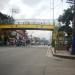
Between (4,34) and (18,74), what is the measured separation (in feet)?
278

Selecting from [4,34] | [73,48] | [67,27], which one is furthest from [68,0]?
[4,34]

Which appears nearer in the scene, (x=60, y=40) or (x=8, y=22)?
(x=60, y=40)

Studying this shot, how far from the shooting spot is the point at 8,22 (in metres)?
70.7

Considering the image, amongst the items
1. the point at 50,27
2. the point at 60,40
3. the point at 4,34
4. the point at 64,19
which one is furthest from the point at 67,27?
the point at 4,34

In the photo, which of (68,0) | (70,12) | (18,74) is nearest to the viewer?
(18,74)

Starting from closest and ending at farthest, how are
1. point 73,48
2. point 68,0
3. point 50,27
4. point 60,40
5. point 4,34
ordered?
point 73,48 < point 68,0 < point 60,40 < point 50,27 < point 4,34

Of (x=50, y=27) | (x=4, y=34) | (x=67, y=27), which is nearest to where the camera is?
(x=67, y=27)

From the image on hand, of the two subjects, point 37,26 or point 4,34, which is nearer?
point 37,26

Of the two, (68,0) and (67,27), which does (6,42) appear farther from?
(68,0)

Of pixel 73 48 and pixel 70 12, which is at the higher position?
pixel 70 12

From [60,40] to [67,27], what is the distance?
12797 mm

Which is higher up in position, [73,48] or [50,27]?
[50,27]

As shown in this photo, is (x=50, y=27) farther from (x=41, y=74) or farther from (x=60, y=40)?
(x=41, y=74)

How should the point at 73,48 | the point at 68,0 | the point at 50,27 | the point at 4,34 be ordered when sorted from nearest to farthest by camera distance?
the point at 73,48 → the point at 68,0 → the point at 50,27 → the point at 4,34
